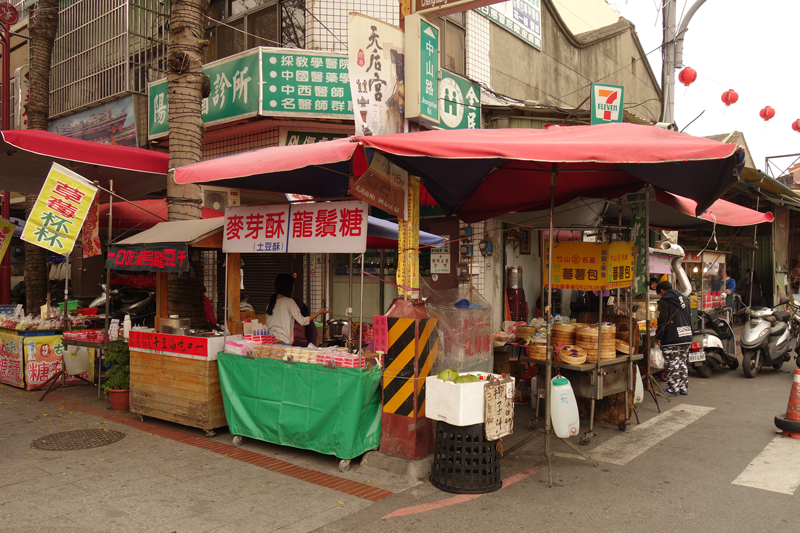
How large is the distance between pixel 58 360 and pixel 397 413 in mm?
6677

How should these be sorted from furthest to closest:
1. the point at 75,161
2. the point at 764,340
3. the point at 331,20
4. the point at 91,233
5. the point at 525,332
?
the point at 331,20 → the point at 764,340 → the point at 75,161 → the point at 91,233 → the point at 525,332

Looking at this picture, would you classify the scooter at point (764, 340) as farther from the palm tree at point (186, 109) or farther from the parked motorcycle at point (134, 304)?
the parked motorcycle at point (134, 304)

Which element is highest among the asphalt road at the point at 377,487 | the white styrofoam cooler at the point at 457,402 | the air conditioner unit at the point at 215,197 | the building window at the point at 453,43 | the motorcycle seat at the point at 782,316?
the building window at the point at 453,43

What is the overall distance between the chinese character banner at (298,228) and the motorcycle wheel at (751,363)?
8.36 meters

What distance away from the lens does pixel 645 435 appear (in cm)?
662

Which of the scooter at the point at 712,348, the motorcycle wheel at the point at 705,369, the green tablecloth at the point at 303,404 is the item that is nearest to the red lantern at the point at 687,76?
the scooter at the point at 712,348

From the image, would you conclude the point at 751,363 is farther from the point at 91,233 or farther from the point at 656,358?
the point at 91,233

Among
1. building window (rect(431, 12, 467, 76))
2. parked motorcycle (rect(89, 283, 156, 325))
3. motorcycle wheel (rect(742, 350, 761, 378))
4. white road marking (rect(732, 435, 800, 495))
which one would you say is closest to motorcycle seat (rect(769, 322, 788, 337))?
motorcycle wheel (rect(742, 350, 761, 378))

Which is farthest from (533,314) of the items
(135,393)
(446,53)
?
(135,393)

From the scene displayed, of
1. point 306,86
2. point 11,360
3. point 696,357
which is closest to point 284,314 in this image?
point 306,86

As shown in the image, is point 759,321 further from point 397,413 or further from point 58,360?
point 58,360

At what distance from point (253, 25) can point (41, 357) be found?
7.82 meters

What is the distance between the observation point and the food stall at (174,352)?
6.39m

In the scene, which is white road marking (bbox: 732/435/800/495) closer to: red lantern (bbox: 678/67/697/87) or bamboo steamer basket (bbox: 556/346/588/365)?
bamboo steamer basket (bbox: 556/346/588/365)
